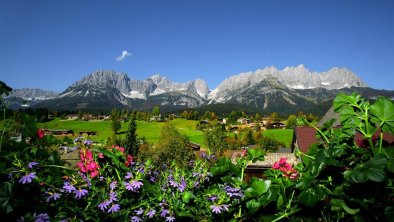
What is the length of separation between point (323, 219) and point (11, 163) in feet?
7.11

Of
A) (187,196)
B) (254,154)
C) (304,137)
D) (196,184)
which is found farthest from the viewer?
(304,137)

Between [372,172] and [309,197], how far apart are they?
49 centimetres

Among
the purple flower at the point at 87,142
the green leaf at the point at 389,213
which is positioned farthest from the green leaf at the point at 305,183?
the purple flower at the point at 87,142

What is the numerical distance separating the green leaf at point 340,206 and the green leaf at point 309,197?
0.14 metres

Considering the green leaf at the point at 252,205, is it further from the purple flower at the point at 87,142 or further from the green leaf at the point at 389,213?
the purple flower at the point at 87,142

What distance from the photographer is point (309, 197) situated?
6.97 ft

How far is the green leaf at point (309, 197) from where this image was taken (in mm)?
2102

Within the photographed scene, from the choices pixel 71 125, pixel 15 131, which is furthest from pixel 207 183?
pixel 71 125

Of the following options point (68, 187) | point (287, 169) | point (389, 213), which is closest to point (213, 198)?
point (287, 169)

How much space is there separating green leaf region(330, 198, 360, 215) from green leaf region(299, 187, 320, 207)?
0.45 ft

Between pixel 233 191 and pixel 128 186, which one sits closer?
pixel 128 186

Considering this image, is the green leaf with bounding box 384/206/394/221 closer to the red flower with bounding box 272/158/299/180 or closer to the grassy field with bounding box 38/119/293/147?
the red flower with bounding box 272/158/299/180

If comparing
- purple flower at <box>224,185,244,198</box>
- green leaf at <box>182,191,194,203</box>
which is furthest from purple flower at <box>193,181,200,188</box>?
purple flower at <box>224,185,244,198</box>

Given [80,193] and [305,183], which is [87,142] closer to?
[80,193]
